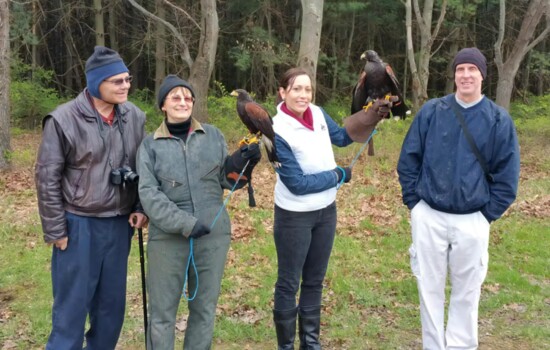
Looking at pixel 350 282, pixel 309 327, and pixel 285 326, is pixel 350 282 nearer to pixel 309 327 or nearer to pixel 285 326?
pixel 309 327

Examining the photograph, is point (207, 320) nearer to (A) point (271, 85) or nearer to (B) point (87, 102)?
(B) point (87, 102)

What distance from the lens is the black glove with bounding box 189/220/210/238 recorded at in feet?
10.1

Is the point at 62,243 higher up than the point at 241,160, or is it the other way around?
the point at 241,160

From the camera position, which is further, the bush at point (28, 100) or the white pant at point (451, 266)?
the bush at point (28, 100)

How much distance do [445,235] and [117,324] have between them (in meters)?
2.29

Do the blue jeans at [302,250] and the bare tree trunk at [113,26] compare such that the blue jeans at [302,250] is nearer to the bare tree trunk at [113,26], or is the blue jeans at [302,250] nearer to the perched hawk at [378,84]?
the perched hawk at [378,84]

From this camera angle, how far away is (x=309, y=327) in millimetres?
3865

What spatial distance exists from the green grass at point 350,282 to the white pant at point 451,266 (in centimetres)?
69

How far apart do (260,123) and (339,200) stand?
5.66 m

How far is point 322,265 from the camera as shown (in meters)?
3.75

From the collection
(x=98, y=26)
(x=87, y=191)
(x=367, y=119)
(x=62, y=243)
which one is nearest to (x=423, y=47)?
(x=98, y=26)

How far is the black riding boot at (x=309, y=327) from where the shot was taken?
3828 millimetres

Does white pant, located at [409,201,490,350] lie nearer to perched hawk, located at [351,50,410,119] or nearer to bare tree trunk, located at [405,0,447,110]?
perched hawk, located at [351,50,410,119]

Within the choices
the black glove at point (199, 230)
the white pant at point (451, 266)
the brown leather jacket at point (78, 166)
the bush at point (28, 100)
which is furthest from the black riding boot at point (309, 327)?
the bush at point (28, 100)
